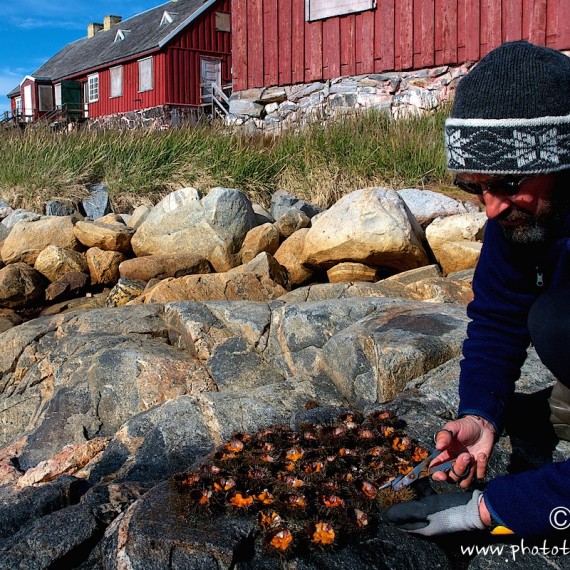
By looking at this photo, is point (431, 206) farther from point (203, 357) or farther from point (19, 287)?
point (19, 287)

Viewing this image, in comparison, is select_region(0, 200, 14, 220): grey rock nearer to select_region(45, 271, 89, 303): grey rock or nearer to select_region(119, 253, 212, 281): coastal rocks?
select_region(45, 271, 89, 303): grey rock

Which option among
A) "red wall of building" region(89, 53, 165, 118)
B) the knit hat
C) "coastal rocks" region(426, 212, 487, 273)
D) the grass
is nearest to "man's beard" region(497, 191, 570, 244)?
the knit hat

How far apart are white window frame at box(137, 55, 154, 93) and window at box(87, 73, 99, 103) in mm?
4163

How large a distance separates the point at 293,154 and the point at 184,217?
3021 millimetres

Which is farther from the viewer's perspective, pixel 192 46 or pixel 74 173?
pixel 192 46

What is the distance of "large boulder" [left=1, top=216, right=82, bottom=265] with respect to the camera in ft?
29.4

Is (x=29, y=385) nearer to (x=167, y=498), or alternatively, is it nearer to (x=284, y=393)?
(x=284, y=393)

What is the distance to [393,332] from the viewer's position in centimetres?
384

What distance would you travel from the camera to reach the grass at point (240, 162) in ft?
32.5

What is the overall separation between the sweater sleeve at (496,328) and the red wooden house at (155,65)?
24621mm

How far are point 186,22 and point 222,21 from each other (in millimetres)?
1909

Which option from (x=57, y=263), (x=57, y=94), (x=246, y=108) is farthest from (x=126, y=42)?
(x=57, y=263)

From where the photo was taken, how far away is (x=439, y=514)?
2.12 meters

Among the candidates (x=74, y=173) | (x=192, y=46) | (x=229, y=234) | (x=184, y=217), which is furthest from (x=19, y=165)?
(x=192, y=46)
